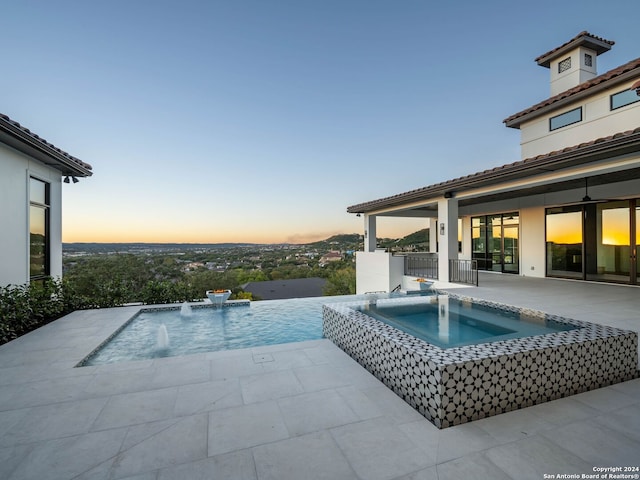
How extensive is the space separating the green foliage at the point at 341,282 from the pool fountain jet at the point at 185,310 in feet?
78.9

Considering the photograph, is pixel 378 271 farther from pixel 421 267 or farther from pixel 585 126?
pixel 585 126

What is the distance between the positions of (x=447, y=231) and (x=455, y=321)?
17.5 ft

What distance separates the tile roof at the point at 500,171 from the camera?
5.86m

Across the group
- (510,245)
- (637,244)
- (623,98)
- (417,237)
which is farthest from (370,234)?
(623,98)

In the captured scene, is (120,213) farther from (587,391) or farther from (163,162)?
(587,391)

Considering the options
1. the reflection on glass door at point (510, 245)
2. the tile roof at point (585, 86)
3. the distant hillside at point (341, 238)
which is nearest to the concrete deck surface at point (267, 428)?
the tile roof at point (585, 86)

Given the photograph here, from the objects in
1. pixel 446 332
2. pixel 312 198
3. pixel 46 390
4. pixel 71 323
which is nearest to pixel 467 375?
→ pixel 446 332

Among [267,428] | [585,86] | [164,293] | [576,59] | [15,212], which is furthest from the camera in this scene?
[576,59]

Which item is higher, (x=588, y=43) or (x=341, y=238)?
(x=588, y=43)

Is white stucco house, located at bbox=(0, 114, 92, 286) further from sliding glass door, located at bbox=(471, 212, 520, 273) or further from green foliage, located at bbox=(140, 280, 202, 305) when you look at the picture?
sliding glass door, located at bbox=(471, 212, 520, 273)

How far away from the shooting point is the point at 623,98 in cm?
1018

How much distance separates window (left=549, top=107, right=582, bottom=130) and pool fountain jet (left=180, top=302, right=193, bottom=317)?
14519 mm

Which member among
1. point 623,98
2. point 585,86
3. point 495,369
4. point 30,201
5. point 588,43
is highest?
point 588,43

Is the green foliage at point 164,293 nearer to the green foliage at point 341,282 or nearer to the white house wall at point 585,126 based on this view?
the white house wall at point 585,126
